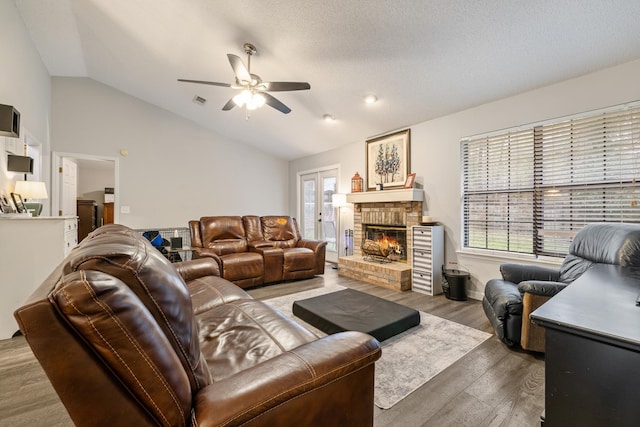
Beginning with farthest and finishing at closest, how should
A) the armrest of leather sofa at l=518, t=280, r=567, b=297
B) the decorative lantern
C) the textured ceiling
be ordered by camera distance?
1. the decorative lantern
2. the textured ceiling
3. the armrest of leather sofa at l=518, t=280, r=567, b=297

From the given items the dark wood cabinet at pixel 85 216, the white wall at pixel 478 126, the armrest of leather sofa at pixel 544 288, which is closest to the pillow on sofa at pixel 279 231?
the white wall at pixel 478 126

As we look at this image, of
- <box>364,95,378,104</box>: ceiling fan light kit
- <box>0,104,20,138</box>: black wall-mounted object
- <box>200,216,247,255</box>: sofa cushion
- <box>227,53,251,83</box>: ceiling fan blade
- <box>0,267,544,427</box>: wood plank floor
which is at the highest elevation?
<box>364,95,378,104</box>: ceiling fan light kit

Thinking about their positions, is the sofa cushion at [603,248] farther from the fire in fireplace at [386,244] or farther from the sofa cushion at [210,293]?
the sofa cushion at [210,293]

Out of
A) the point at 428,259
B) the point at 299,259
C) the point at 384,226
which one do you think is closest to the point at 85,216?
the point at 299,259

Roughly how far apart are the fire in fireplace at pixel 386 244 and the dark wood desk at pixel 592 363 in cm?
335

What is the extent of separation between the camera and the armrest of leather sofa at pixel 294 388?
30.0 inches

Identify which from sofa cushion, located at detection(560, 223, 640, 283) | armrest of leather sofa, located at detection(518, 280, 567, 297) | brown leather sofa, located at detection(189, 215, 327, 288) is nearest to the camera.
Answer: sofa cushion, located at detection(560, 223, 640, 283)

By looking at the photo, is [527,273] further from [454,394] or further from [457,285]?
[454,394]

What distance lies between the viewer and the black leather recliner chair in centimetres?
198

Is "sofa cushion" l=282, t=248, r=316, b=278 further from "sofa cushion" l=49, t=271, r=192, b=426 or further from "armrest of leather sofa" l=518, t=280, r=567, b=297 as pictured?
"sofa cushion" l=49, t=271, r=192, b=426

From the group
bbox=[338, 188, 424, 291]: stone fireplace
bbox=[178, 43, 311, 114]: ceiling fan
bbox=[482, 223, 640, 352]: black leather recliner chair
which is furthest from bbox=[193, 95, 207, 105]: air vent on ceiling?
bbox=[482, 223, 640, 352]: black leather recliner chair

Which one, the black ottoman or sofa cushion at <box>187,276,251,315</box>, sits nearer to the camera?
sofa cushion at <box>187,276,251,315</box>

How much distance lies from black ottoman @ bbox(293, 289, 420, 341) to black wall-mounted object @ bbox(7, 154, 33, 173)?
329 cm

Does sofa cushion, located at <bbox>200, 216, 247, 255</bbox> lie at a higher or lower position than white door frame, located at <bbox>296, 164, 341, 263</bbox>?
lower
